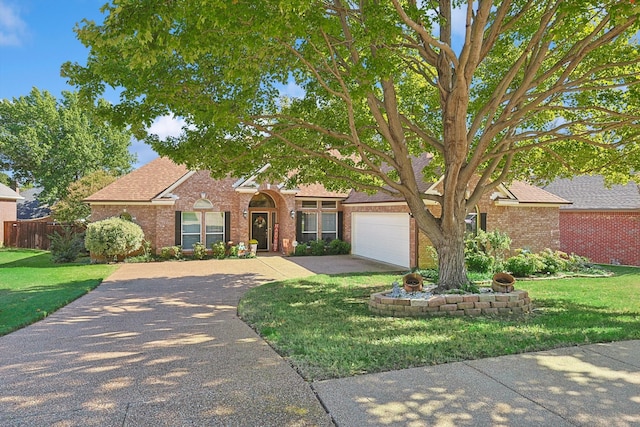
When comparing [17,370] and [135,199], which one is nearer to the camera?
[17,370]

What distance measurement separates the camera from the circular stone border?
26.8 ft

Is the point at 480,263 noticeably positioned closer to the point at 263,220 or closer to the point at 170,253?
the point at 263,220

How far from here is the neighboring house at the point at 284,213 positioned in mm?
17609

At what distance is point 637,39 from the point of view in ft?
32.8

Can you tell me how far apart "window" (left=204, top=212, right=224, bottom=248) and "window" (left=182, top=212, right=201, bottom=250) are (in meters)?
0.40

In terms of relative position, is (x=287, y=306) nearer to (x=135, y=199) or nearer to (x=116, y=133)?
(x=135, y=199)

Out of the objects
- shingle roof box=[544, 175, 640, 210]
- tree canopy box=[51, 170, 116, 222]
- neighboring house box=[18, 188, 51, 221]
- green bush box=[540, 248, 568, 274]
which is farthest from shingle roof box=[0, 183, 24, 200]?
shingle roof box=[544, 175, 640, 210]

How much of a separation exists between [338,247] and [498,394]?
17.5m

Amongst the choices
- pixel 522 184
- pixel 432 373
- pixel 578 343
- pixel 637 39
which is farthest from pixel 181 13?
pixel 522 184

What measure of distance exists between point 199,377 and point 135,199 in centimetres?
1599

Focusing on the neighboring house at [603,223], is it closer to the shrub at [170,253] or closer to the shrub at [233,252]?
the shrub at [233,252]

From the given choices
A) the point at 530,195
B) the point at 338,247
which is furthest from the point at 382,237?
the point at 530,195

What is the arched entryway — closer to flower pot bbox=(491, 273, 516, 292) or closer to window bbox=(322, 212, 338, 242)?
window bbox=(322, 212, 338, 242)

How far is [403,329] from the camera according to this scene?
6848 mm
